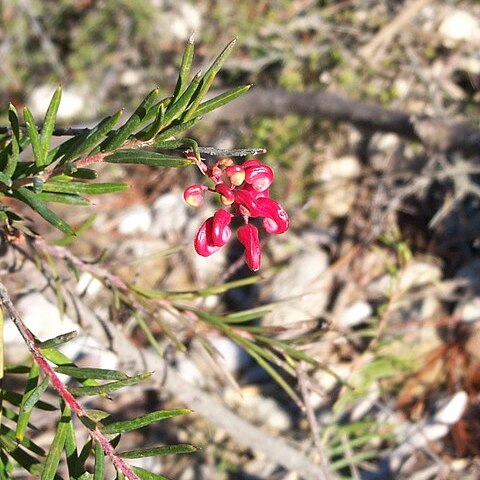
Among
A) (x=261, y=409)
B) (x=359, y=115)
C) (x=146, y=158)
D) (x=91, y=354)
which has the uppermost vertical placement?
(x=146, y=158)

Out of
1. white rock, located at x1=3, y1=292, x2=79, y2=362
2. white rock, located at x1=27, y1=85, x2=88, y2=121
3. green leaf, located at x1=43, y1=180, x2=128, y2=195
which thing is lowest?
white rock, located at x1=3, y1=292, x2=79, y2=362

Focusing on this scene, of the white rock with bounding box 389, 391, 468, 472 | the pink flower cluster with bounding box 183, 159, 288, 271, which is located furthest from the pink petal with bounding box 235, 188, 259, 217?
the white rock with bounding box 389, 391, 468, 472

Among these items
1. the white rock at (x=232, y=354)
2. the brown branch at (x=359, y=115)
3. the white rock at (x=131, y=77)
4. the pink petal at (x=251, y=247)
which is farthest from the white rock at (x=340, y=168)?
the pink petal at (x=251, y=247)

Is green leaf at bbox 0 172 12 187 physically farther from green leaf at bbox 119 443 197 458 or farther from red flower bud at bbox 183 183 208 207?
green leaf at bbox 119 443 197 458

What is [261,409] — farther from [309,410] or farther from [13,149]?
[13,149]

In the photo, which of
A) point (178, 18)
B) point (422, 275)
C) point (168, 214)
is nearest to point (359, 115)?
point (422, 275)

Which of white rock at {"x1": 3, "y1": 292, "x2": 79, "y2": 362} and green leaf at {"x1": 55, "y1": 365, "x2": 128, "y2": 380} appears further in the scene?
white rock at {"x1": 3, "y1": 292, "x2": 79, "y2": 362}

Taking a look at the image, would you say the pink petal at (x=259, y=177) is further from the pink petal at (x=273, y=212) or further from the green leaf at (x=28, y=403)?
the green leaf at (x=28, y=403)
